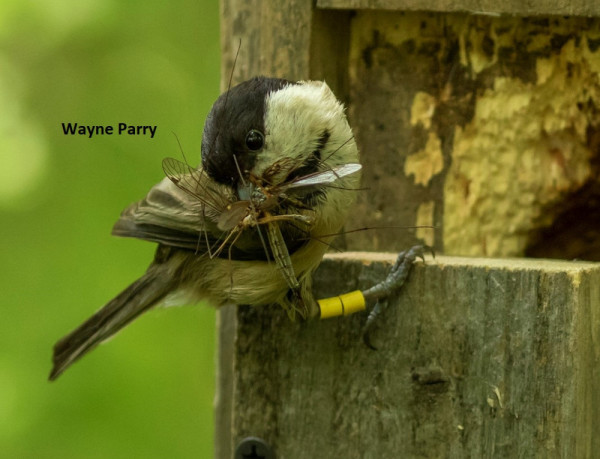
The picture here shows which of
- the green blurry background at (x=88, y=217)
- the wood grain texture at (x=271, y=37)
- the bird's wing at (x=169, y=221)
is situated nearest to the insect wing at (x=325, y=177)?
the bird's wing at (x=169, y=221)

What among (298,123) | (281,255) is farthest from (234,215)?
(298,123)

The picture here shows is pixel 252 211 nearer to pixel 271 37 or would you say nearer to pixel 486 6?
pixel 271 37

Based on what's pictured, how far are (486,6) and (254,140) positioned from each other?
629 millimetres

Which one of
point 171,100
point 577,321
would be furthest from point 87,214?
point 577,321

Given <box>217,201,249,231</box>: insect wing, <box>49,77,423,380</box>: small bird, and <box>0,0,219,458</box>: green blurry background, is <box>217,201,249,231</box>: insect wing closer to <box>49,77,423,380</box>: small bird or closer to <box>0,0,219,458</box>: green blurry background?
<box>49,77,423,380</box>: small bird

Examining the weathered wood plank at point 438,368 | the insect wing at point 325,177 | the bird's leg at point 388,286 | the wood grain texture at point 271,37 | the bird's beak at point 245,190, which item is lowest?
the weathered wood plank at point 438,368

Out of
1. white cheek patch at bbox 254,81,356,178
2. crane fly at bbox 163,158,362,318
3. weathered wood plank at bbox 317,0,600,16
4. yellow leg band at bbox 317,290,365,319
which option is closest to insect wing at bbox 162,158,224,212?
crane fly at bbox 163,158,362,318

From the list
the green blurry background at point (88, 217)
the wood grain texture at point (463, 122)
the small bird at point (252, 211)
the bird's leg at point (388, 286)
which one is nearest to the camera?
the small bird at point (252, 211)

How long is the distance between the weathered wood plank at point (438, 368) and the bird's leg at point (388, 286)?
0.02 meters

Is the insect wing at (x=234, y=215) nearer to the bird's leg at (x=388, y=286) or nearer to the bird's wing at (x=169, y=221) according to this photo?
the bird's wing at (x=169, y=221)

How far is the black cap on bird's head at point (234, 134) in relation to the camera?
5.29ft

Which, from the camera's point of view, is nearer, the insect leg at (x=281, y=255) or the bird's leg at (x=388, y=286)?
the insect leg at (x=281, y=255)

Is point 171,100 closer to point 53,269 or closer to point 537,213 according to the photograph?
point 53,269

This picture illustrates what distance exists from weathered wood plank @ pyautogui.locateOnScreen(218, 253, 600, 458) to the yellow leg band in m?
0.05
